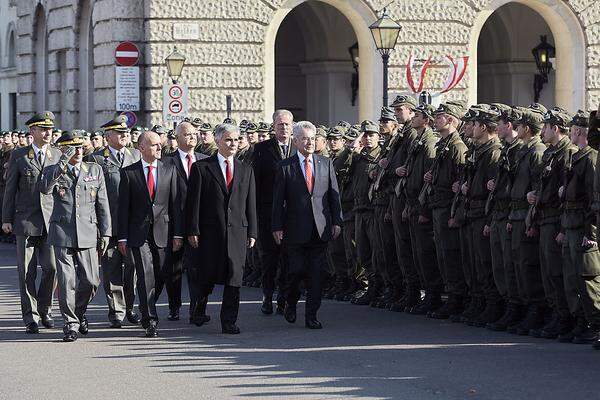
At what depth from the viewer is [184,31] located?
2925 centimetres

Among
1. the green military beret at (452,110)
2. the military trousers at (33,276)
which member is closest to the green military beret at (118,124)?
the military trousers at (33,276)

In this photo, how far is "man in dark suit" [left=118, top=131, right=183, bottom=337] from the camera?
1463cm

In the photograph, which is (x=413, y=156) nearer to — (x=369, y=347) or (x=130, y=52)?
(x=369, y=347)

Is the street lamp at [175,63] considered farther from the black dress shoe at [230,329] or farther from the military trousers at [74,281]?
the black dress shoe at [230,329]

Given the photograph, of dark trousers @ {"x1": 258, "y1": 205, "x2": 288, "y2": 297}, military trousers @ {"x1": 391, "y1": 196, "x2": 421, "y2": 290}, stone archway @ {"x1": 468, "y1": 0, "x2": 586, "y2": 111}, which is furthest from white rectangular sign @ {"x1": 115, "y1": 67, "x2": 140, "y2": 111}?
military trousers @ {"x1": 391, "y1": 196, "x2": 421, "y2": 290}

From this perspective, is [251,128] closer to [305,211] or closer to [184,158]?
[184,158]

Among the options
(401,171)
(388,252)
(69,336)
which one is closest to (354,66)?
(388,252)

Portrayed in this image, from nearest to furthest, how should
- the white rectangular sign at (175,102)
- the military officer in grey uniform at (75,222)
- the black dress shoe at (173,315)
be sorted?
the military officer in grey uniform at (75,222)
the black dress shoe at (173,315)
the white rectangular sign at (175,102)

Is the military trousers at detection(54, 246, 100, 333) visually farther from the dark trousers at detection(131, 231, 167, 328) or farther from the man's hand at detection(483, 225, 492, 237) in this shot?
the man's hand at detection(483, 225, 492, 237)

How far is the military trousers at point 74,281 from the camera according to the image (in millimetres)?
14195

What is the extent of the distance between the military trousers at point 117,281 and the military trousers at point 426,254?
A: 308 centimetres

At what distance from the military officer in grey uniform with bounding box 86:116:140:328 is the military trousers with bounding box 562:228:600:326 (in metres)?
4.38

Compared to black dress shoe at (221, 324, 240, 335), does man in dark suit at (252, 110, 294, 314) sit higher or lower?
higher

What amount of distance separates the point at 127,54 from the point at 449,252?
14491 millimetres
